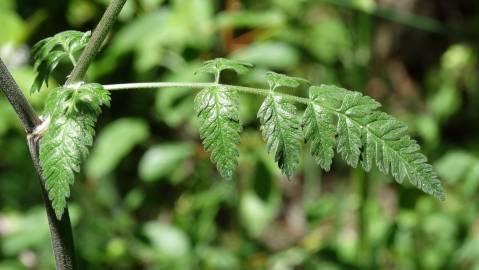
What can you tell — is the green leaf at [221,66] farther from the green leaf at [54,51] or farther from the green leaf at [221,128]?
the green leaf at [54,51]

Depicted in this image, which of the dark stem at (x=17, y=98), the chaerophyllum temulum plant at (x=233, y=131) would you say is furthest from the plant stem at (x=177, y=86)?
the dark stem at (x=17, y=98)

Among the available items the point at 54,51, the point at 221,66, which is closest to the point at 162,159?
the point at 54,51

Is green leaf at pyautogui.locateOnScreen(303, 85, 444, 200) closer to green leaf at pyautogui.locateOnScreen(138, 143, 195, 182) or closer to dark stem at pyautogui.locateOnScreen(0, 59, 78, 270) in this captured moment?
dark stem at pyautogui.locateOnScreen(0, 59, 78, 270)

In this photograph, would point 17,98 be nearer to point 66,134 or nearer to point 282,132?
point 66,134

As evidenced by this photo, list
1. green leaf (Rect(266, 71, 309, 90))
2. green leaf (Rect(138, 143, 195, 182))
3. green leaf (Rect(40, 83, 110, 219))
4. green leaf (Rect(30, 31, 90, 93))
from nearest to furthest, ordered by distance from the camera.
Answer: green leaf (Rect(40, 83, 110, 219))
green leaf (Rect(266, 71, 309, 90))
green leaf (Rect(30, 31, 90, 93))
green leaf (Rect(138, 143, 195, 182))

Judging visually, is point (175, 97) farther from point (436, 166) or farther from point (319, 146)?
point (319, 146)

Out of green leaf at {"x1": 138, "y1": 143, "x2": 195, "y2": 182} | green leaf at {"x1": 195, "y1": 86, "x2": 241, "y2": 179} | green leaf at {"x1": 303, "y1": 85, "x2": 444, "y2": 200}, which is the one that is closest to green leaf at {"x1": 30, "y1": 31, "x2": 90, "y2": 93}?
green leaf at {"x1": 195, "y1": 86, "x2": 241, "y2": 179}

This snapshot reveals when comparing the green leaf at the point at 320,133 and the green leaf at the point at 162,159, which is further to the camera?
the green leaf at the point at 162,159
